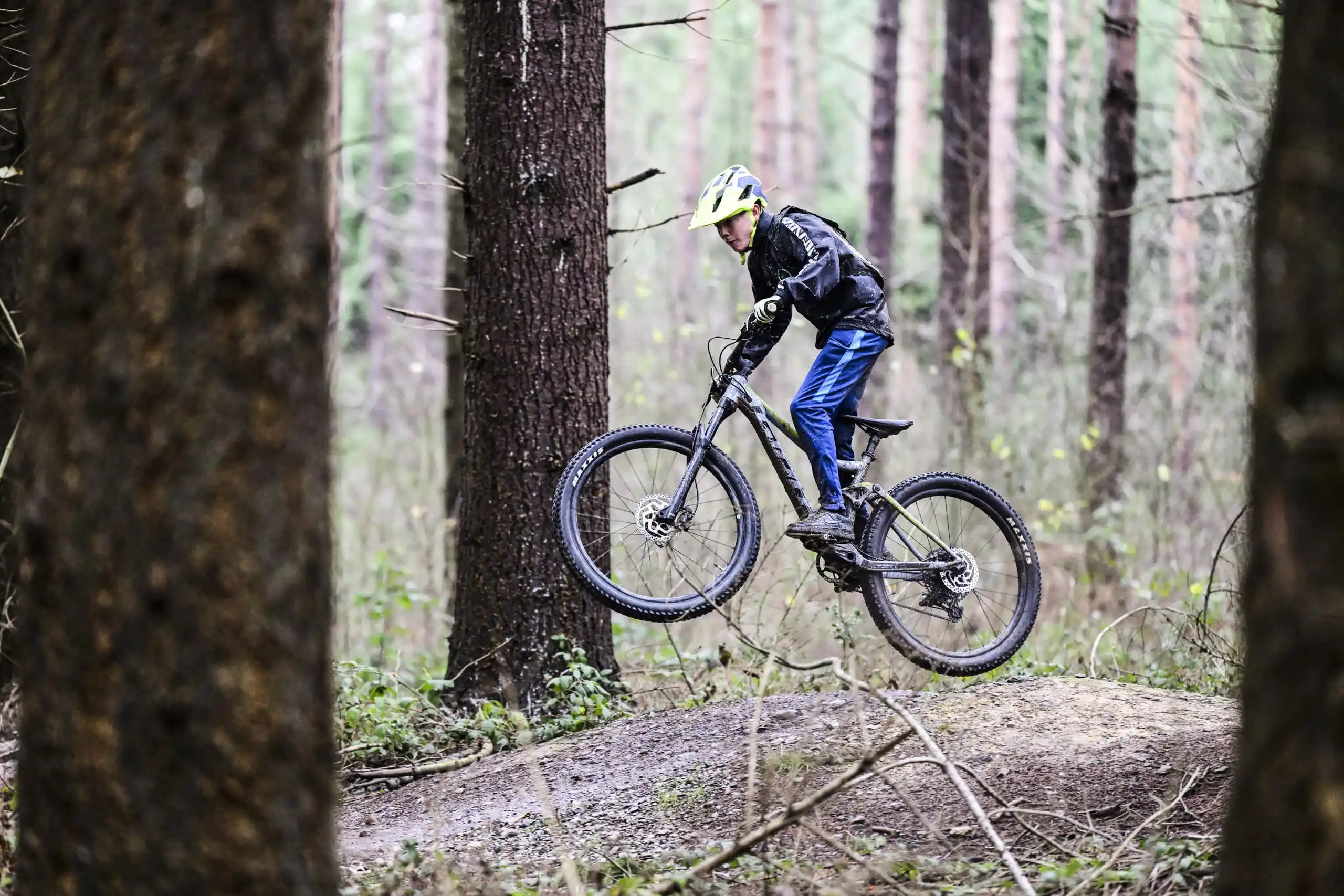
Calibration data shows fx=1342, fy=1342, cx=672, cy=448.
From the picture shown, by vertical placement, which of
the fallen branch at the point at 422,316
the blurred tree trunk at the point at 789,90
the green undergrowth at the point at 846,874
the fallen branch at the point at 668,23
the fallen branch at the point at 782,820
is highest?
the blurred tree trunk at the point at 789,90

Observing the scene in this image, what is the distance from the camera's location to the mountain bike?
5.98 metres

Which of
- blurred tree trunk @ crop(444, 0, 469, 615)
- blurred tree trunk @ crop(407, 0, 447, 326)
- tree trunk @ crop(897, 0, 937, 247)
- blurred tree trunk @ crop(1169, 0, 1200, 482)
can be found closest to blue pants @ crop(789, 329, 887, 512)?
blurred tree trunk @ crop(444, 0, 469, 615)

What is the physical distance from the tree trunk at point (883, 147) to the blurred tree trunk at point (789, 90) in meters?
11.5

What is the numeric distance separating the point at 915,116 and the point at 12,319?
23.0 meters

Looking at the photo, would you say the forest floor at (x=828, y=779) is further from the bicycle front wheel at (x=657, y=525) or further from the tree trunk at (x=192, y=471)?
the tree trunk at (x=192, y=471)

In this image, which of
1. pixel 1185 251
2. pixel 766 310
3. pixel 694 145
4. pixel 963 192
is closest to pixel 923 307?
pixel 1185 251

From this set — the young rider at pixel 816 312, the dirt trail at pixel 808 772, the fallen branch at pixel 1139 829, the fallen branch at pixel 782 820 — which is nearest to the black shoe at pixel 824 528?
the young rider at pixel 816 312

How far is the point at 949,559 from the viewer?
6719 millimetres

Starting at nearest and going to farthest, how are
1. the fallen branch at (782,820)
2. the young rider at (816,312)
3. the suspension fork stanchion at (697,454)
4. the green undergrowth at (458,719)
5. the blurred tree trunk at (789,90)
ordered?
the fallen branch at (782,820) < the suspension fork stanchion at (697,454) < the young rider at (816,312) < the green undergrowth at (458,719) < the blurred tree trunk at (789,90)

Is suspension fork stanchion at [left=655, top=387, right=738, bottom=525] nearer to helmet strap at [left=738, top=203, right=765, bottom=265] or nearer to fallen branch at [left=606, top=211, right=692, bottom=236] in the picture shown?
helmet strap at [left=738, top=203, right=765, bottom=265]

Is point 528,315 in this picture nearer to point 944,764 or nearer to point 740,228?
point 740,228

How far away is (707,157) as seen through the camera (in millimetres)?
38812

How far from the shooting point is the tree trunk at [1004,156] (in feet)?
66.5

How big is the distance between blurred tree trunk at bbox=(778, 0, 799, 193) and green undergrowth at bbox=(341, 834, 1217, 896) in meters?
24.0
